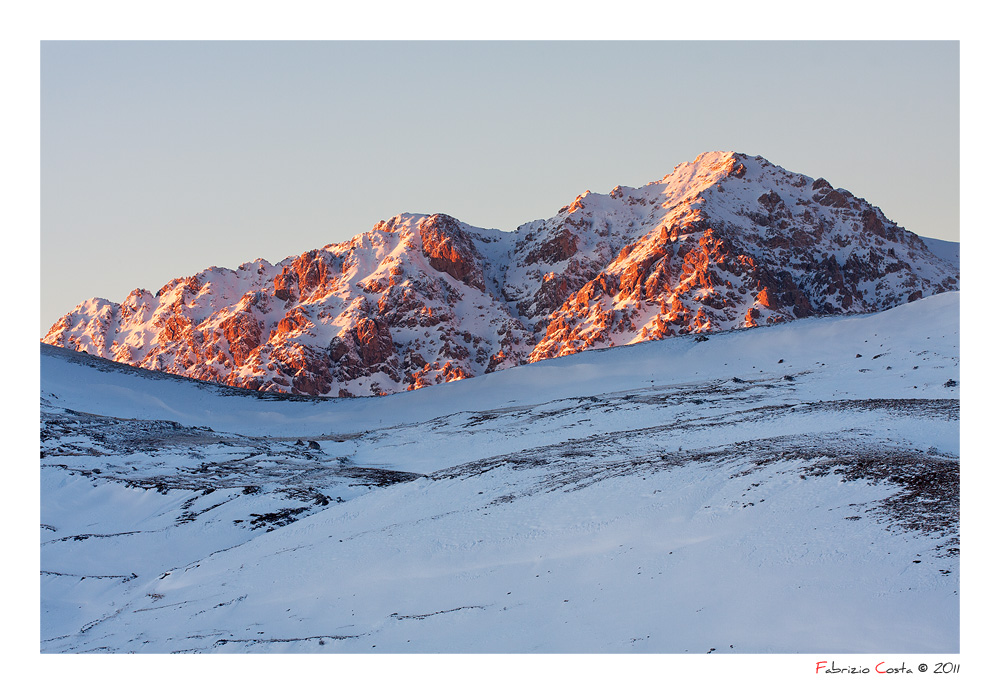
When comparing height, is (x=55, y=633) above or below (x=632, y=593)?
below

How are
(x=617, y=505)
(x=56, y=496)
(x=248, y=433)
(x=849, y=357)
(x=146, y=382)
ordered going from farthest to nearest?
(x=146, y=382), (x=248, y=433), (x=849, y=357), (x=56, y=496), (x=617, y=505)

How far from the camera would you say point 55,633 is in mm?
20516

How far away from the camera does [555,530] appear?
21.3 meters

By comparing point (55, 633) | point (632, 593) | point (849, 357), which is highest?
point (849, 357)

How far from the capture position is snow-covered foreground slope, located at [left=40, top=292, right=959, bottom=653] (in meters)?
15.5

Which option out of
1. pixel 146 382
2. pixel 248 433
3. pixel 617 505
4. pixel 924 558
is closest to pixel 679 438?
pixel 617 505

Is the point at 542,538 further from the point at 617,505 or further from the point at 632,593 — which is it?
the point at 632,593

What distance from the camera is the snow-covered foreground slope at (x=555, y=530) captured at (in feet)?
50.9

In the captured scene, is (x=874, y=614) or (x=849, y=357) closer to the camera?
(x=874, y=614)

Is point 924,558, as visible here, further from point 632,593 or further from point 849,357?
point 849,357
